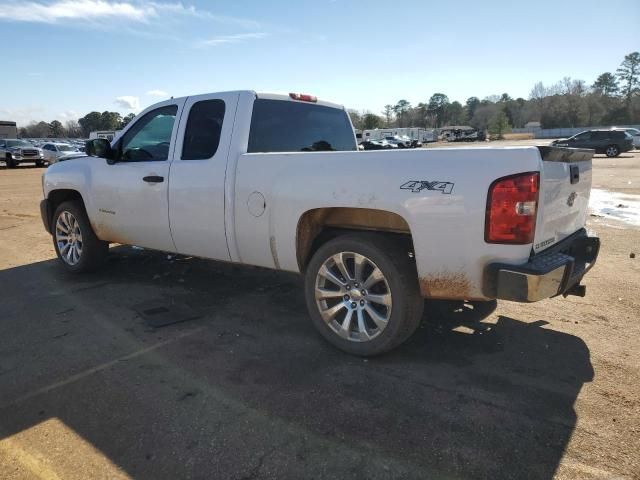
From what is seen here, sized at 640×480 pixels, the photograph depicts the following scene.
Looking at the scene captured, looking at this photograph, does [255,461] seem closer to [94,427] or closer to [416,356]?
[94,427]

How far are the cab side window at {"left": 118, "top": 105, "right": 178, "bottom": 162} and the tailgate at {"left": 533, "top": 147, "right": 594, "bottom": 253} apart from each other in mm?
3513

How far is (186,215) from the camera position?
466 centimetres

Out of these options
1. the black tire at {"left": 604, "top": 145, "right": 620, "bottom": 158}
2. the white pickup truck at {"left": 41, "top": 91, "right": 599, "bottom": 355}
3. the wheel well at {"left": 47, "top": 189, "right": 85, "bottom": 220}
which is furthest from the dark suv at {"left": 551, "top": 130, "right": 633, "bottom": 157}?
the wheel well at {"left": 47, "top": 189, "right": 85, "bottom": 220}

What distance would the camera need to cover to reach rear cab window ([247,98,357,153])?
14.7ft

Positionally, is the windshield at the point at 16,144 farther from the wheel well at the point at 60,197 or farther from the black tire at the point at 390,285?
the black tire at the point at 390,285

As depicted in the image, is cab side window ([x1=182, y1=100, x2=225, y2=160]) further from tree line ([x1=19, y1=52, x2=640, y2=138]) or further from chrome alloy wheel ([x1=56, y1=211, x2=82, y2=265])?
Result: tree line ([x1=19, y1=52, x2=640, y2=138])

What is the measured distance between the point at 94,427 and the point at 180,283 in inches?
116

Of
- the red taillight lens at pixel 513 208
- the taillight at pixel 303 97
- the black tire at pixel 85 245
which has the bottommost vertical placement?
the black tire at pixel 85 245

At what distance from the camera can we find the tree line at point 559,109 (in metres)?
98.9

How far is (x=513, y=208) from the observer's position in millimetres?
2920

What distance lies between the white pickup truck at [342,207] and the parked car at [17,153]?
29.0 meters

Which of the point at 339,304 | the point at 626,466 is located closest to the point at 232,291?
the point at 339,304

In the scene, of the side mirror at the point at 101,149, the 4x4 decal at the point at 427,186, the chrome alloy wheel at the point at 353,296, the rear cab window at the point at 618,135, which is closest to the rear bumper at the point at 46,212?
the side mirror at the point at 101,149

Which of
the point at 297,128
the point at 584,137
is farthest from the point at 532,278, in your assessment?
the point at 584,137
